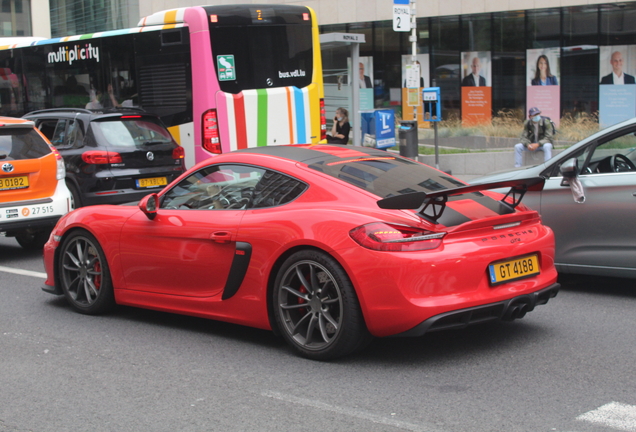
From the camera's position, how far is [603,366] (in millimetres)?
4996

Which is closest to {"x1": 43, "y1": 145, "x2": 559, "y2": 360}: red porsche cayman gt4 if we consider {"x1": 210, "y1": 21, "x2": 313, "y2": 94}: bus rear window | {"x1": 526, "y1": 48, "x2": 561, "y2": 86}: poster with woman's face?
{"x1": 210, "y1": 21, "x2": 313, "y2": 94}: bus rear window

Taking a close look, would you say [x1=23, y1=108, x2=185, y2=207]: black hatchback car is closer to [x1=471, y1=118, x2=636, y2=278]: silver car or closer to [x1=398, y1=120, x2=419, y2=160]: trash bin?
[x1=471, y1=118, x2=636, y2=278]: silver car

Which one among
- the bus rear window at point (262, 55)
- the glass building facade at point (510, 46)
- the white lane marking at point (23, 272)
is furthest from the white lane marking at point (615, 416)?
the glass building facade at point (510, 46)

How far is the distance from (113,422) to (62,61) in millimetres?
12684

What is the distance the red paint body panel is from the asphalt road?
→ 1.12ft

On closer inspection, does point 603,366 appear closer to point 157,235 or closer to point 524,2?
point 157,235

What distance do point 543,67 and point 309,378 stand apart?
23670 mm

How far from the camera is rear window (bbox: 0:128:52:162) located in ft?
30.7

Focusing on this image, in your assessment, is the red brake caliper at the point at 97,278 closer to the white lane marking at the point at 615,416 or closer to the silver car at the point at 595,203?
the silver car at the point at 595,203

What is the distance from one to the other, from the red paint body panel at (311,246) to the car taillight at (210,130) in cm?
562

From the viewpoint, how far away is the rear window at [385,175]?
5.36 meters

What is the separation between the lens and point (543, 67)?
26453 mm

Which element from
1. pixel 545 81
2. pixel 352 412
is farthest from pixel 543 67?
pixel 352 412

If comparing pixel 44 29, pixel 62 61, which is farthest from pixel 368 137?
pixel 44 29
